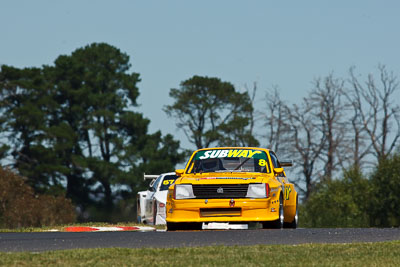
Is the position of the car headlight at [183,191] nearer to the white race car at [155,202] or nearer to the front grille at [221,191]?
the front grille at [221,191]

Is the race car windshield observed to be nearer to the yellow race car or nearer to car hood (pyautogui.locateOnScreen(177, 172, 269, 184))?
the yellow race car

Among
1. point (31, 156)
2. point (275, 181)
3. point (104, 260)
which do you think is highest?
point (31, 156)

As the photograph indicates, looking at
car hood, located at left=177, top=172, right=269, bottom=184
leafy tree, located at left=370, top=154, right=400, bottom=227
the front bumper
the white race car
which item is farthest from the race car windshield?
leafy tree, located at left=370, top=154, right=400, bottom=227

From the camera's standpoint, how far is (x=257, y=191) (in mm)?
19078

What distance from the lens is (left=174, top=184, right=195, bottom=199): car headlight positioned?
62.7 ft

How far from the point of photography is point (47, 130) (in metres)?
71.1

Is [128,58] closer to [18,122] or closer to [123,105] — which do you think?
[123,105]

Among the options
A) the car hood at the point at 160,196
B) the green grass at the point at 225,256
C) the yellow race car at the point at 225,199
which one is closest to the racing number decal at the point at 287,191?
the yellow race car at the point at 225,199

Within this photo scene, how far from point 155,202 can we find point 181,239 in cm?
1164

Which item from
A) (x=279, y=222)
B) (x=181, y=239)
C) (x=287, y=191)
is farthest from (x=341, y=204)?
(x=181, y=239)

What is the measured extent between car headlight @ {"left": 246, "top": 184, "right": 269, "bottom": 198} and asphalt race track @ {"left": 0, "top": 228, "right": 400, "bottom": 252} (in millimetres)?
1178

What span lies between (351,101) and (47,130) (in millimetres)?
22192

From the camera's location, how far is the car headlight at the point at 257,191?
1905 cm

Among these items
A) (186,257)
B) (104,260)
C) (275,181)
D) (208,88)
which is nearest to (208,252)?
(186,257)
